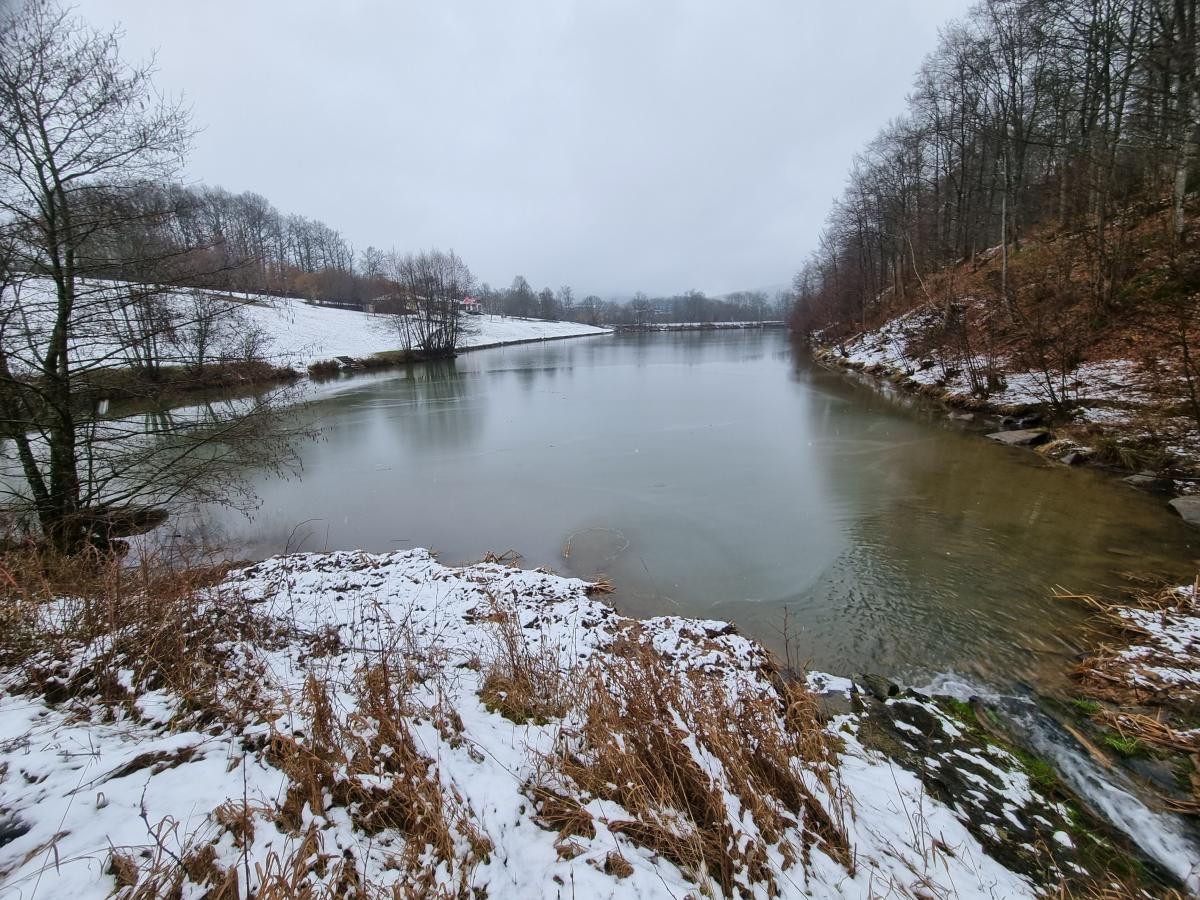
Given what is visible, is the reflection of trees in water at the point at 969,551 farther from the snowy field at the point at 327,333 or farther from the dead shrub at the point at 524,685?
the snowy field at the point at 327,333

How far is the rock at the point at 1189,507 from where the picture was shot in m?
6.84

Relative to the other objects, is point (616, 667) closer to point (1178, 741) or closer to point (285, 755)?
point (285, 755)

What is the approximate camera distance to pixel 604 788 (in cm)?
230

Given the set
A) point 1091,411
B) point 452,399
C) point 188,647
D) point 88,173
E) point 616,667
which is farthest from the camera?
point 452,399

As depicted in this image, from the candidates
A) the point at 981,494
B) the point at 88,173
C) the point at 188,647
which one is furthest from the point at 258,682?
the point at 981,494

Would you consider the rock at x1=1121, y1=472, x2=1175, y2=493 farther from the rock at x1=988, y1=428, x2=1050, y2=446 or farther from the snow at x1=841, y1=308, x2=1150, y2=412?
the rock at x1=988, y1=428, x2=1050, y2=446

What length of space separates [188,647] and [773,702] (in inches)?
157

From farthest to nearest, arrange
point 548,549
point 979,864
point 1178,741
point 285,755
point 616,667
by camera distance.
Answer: point 548,549 < point 616,667 < point 1178,741 < point 979,864 < point 285,755

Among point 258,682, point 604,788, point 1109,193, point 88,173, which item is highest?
point 1109,193

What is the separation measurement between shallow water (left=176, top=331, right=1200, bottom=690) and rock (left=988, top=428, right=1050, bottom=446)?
1.66ft

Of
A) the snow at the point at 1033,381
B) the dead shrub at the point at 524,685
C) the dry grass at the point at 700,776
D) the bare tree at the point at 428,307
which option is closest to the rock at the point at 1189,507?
the snow at the point at 1033,381

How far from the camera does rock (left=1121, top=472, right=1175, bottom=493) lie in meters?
8.05

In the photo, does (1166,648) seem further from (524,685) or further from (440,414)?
(440,414)

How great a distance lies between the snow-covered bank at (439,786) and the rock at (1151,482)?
8.36 meters
